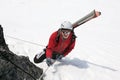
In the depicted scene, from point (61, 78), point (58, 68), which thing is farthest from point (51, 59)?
point (61, 78)

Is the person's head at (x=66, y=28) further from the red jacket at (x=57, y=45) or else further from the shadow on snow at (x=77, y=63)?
the shadow on snow at (x=77, y=63)

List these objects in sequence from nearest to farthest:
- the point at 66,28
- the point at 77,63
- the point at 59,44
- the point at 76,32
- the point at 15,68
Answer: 1. the point at 15,68
2. the point at 66,28
3. the point at 59,44
4. the point at 77,63
5. the point at 76,32

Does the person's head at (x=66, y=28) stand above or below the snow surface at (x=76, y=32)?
above

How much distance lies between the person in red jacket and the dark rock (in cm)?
118

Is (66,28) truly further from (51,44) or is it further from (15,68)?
(15,68)

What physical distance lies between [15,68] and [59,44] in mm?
2336

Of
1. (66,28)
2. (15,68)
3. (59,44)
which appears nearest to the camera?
(15,68)

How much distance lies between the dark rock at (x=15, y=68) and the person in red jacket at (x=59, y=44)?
1.18 meters

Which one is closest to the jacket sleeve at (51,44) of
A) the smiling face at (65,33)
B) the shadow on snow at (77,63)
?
the smiling face at (65,33)

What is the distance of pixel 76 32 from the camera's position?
1153cm

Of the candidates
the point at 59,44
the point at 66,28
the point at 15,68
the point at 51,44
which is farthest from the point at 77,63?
the point at 15,68

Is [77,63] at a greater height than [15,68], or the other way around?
[15,68]

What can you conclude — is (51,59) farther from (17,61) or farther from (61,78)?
(17,61)

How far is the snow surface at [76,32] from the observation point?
22.9ft
